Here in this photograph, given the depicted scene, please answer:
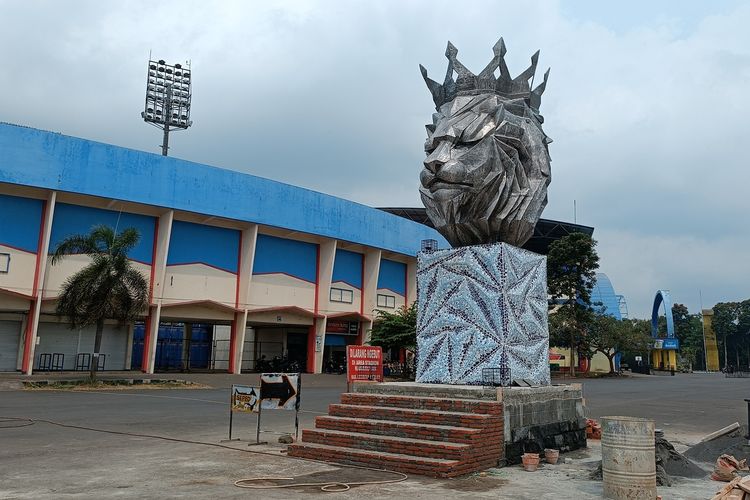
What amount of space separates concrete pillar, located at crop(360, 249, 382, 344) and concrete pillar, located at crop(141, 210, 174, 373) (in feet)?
A: 45.4

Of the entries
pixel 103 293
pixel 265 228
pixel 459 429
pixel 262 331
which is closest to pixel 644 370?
pixel 262 331

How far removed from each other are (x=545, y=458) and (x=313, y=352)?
27.5 m

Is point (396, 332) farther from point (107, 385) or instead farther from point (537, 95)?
point (537, 95)

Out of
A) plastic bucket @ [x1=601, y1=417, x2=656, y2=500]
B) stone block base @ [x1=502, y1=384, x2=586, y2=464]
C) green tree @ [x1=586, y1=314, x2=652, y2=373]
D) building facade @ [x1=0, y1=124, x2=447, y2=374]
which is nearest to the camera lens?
plastic bucket @ [x1=601, y1=417, x2=656, y2=500]

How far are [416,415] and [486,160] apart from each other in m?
4.79

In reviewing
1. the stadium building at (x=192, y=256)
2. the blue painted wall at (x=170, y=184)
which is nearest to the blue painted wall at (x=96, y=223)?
the stadium building at (x=192, y=256)

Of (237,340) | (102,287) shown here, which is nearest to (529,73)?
(102,287)

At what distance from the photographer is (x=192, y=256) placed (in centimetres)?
3155

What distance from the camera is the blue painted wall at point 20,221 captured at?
26250 millimetres

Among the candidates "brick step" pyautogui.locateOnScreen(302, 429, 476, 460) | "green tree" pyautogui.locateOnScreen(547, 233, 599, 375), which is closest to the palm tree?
"brick step" pyautogui.locateOnScreen(302, 429, 476, 460)

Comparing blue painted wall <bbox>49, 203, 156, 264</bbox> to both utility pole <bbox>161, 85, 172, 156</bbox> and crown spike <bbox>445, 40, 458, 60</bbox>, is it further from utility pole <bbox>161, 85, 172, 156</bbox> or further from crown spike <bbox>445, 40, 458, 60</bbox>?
crown spike <bbox>445, 40, 458, 60</bbox>

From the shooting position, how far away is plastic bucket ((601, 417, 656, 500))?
6855 millimetres

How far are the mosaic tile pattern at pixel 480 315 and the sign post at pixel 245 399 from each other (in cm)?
309

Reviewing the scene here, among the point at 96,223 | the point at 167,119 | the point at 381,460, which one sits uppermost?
the point at 167,119
